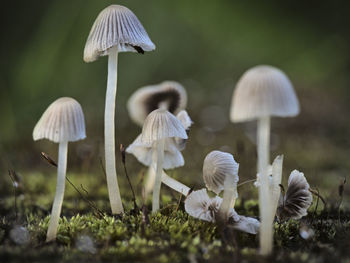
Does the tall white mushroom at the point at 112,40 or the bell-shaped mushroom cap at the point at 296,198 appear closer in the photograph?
the tall white mushroom at the point at 112,40

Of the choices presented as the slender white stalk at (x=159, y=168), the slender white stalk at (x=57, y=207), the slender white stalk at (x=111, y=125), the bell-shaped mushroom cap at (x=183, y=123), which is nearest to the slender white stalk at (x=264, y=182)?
the slender white stalk at (x=159, y=168)

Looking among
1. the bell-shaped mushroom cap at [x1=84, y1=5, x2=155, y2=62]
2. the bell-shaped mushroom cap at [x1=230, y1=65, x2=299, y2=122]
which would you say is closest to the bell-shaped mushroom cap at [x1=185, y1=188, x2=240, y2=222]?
the bell-shaped mushroom cap at [x1=230, y1=65, x2=299, y2=122]

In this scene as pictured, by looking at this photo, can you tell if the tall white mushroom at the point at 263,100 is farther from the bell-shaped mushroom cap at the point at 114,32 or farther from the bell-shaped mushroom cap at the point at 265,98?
the bell-shaped mushroom cap at the point at 114,32

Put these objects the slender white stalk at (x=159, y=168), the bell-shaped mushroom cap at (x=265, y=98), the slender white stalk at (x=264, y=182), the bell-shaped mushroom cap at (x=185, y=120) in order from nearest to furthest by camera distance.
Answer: the bell-shaped mushroom cap at (x=265, y=98)
the slender white stalk at (x=264, y=182)
the slender white stalk at (x=159, y=168)
the bell-shaped mushroom cap at (x=185, y=120)

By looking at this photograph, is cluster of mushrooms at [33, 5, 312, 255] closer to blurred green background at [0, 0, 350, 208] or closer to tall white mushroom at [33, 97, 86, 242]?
tall white mushroom at [33, 97, 86, 242]

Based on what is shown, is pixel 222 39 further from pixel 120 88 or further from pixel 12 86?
pixel 12 86

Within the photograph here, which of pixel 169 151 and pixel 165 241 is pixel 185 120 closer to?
pixel 169 151

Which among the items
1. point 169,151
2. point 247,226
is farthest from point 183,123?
point 247,226
